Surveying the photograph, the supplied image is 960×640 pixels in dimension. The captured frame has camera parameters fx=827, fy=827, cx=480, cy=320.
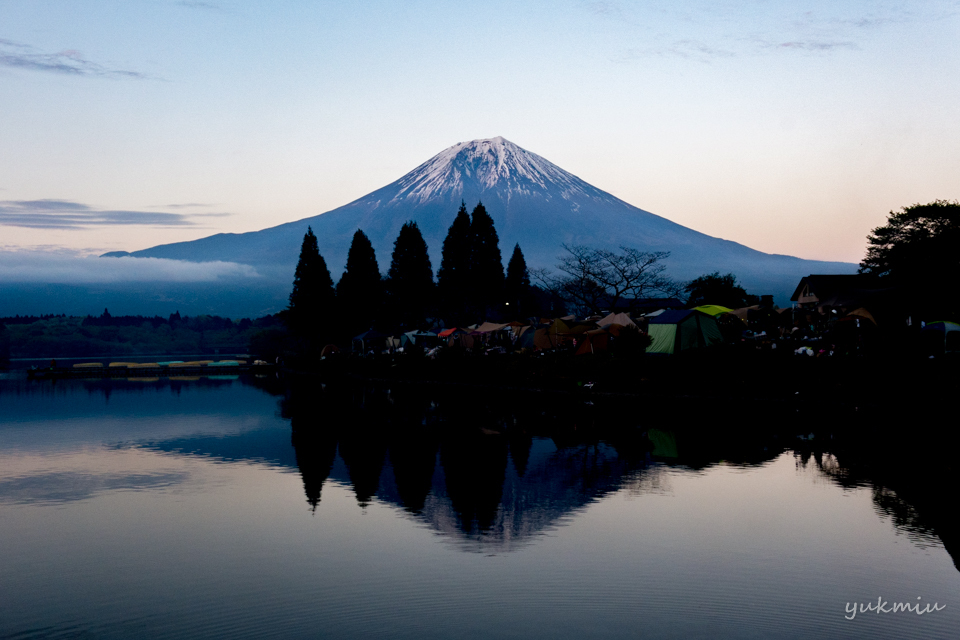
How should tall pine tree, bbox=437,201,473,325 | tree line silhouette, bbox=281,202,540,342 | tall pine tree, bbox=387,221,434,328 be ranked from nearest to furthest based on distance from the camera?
tall pine tree, bbox=437,201,473,325
tree line silhouette, bbox=281,202,540,342
tall pine tree, bbox=387,221,434,328

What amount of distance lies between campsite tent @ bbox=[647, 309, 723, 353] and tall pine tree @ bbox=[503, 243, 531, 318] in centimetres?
4629

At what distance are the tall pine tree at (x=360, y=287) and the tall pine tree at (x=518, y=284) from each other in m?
14.2

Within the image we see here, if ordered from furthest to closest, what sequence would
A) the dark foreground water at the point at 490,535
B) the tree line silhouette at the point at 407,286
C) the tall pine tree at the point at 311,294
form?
the tall pine tree at the point at 311,294, the tree line silhouette at the point at 407,286, the dark foreground water at the point at 490,535

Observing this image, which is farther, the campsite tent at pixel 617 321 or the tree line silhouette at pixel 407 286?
the tree line silhouette at pixel 407 286

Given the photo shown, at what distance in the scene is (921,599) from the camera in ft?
32.4

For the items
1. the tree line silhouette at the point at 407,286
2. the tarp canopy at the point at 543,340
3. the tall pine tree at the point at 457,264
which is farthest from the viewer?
the tree line silhouette at the point at 407,286

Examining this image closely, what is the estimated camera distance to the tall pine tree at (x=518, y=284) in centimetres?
8931

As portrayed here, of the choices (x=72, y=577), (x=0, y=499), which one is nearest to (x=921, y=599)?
(x=72, y=577)

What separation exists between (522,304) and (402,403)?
54.2 metres

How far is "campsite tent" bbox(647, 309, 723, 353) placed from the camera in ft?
134

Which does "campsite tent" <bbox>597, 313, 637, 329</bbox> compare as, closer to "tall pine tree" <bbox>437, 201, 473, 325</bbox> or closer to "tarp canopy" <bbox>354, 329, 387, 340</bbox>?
"tall pine tree" <bbox>437, 201, 473, 325</bbox>

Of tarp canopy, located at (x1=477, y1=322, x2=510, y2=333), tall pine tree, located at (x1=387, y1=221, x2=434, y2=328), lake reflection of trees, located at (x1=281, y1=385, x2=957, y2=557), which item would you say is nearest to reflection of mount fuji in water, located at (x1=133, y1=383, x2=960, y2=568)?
lake reflection of trees, located at (x1=281, y1=385, x2=957, y2=557)

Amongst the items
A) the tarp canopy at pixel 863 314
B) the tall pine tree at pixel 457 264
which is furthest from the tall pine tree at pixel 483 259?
the tarp canopy at pixel 863 314

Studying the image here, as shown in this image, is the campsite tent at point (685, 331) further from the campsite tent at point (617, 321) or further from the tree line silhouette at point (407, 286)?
the tree line silhouette at point (407, 286)
